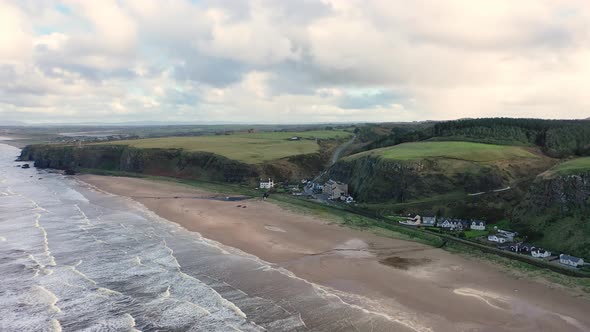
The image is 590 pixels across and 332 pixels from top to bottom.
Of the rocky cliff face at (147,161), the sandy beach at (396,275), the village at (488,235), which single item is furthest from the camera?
the rocky cliff face at (147,161)

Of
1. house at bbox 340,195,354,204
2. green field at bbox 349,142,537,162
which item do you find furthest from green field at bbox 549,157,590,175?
house at bbox 340,195,354,204

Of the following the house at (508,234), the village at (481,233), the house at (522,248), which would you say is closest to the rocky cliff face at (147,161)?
the village at (481,233)

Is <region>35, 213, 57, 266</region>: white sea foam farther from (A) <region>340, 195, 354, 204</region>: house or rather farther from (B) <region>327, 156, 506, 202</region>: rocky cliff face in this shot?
(B) <region>327, 156, 506, 202</region>: rocky cliff face

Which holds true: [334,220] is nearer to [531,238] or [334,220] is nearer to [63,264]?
[531,238]

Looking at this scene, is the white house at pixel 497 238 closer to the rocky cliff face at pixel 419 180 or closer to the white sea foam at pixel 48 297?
the rocky cliff face at pixel 419 180

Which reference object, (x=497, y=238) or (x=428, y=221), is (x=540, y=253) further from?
(x=428, y=221)
